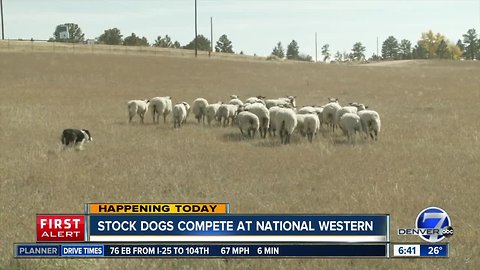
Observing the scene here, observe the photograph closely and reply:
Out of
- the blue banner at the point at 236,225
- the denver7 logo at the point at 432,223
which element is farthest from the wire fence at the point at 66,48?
the denver7 logo at the point at 432,223

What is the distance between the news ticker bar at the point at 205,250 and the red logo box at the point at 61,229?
14 centimetres

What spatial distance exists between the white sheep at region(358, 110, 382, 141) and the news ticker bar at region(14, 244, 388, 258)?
32.2 ft

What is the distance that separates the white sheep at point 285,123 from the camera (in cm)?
1512

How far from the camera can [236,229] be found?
19.3 feet

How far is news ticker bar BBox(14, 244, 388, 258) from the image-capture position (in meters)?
5.75

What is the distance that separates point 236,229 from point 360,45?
182707 millimetres

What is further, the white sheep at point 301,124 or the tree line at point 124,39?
the tree line at point 124,39

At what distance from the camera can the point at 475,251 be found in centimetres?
619

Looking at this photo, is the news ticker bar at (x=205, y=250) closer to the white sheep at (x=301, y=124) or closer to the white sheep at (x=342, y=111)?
the white sheep at (x=301, y=124)

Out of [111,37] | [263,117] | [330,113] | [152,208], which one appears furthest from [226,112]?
[111,37]

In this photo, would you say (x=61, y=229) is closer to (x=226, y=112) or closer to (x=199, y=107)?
(x=226, y=112)

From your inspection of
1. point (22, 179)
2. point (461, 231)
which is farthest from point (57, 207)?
point (461, 231)

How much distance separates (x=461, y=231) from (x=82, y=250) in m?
5.14

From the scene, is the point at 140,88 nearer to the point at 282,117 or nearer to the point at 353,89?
the point at 353,89
